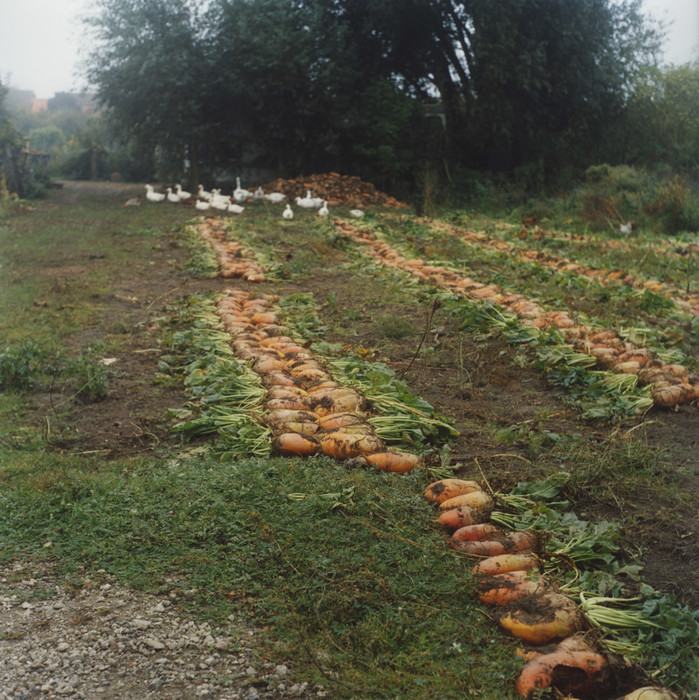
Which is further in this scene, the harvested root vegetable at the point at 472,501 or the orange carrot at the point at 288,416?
the orange carrot at the point at 288,416

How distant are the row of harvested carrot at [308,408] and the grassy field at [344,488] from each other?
0.36 feet

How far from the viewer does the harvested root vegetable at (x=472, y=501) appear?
9.32ft

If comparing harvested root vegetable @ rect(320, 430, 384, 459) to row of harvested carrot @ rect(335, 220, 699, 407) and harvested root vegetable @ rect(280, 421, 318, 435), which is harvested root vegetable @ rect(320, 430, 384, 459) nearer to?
harvested root vegetable @ rect(280, 421, 318, 435)

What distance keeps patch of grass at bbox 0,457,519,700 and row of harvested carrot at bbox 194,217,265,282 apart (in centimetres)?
422

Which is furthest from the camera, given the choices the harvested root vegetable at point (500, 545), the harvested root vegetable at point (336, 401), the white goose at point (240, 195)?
the white goose at point (240, 195)

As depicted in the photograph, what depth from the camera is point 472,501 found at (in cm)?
285

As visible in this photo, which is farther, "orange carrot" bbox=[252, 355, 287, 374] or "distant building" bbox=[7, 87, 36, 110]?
"distant building" bbox=[7, 87, 36, 110]

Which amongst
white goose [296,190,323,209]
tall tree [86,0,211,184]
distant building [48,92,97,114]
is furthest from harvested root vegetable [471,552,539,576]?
distant building [48,92,97,114]

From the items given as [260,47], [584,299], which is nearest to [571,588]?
[584,299]

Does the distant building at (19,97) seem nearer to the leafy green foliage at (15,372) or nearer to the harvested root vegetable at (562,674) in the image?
the leafy green foliage at (15,372)

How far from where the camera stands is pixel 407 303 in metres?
6.12

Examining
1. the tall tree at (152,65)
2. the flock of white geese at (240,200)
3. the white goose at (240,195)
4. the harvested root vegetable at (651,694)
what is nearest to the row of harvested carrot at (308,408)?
the harvested root vegetable at (651,694)

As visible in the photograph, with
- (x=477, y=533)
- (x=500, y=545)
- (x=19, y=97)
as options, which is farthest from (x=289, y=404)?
(x=19, y=97)

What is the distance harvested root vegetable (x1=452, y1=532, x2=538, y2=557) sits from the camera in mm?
2586
